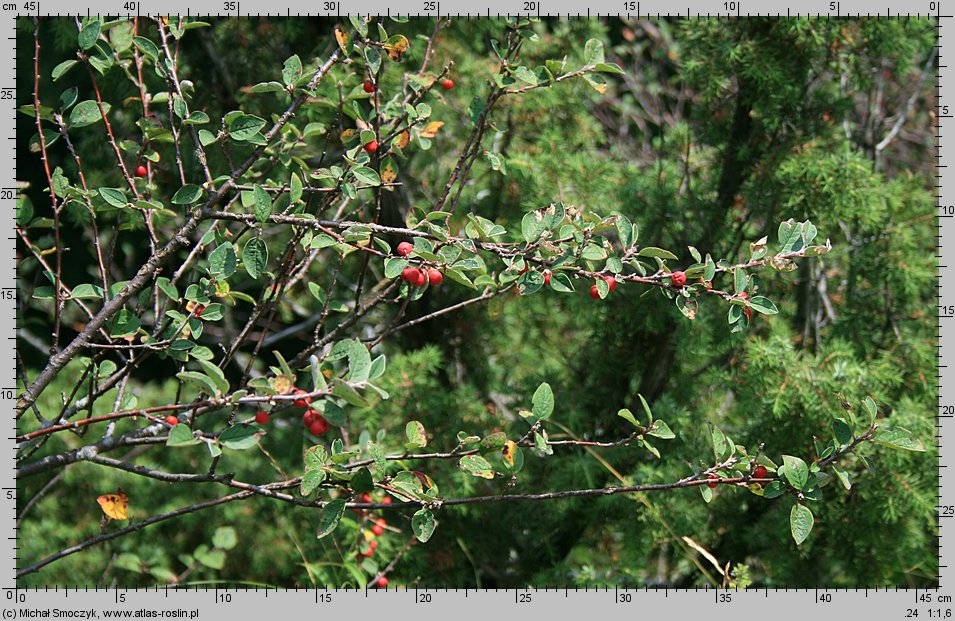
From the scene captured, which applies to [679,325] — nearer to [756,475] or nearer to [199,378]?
[756,475]

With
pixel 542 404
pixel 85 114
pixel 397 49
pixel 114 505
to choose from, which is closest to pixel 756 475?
pixel 542 404

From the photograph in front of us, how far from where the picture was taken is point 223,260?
118 cm

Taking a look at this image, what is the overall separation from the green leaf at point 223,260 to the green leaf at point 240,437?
0.27 meters

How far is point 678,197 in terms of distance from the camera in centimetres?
196

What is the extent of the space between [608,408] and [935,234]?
82 centimetres

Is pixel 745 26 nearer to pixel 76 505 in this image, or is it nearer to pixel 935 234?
pixel 935 234

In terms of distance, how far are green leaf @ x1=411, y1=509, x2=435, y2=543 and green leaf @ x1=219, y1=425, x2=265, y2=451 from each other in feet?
0.84

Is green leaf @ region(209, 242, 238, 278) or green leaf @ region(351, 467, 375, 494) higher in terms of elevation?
green leaf @ region(209, 242, 238, 278)

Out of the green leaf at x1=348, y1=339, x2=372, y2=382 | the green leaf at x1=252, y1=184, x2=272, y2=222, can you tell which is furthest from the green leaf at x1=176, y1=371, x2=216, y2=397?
the green leaf at x1=252, y1=184, x2=272, y2=222

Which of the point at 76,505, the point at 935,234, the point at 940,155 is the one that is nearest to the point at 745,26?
the point at 940,155

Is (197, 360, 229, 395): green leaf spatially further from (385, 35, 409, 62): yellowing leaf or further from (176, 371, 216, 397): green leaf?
(385, 35, 409, 62): yellowing leaf

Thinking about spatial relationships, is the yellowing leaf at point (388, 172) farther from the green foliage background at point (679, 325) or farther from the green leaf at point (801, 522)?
the green leaf at point (801, 522)

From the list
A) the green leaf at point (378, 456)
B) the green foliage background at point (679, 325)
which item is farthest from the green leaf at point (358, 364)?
the green foliage background at point (679, 325)

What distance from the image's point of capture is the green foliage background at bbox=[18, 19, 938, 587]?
5.69 ft
